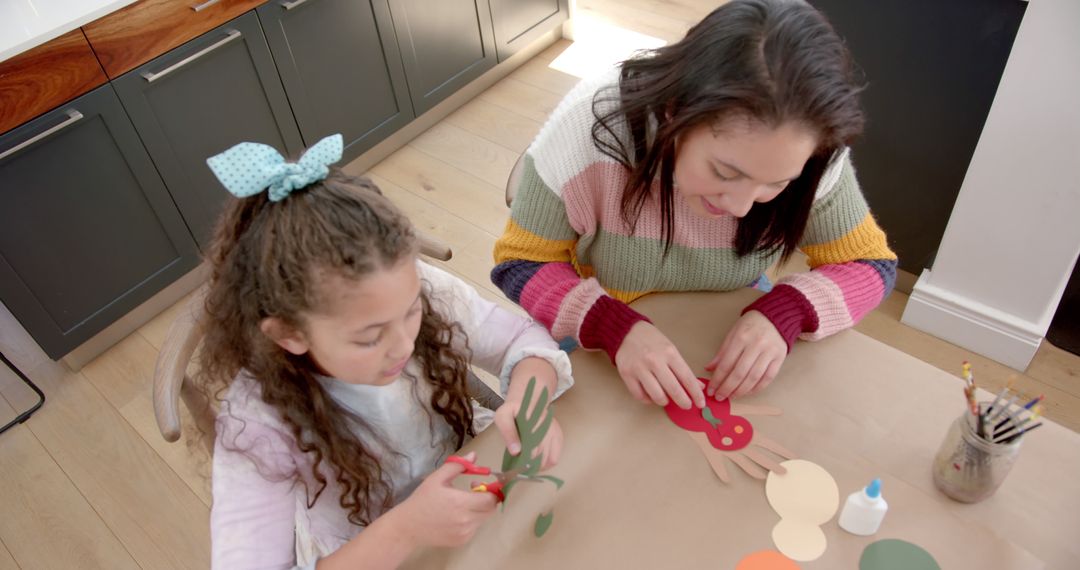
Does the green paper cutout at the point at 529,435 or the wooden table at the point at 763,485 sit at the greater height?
the green paper cutout at the point at 529,435

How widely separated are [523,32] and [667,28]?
67 centimetres

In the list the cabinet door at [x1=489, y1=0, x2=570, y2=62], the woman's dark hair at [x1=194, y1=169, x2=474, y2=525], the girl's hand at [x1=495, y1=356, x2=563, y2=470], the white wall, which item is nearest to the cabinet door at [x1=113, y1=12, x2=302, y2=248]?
the cabinet door at [x1=489, y1=0, x2=570, y2=62]

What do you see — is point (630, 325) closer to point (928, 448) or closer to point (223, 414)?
point (928, 448)

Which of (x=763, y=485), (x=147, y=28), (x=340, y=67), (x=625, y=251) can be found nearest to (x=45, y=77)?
(x=147, y=28)

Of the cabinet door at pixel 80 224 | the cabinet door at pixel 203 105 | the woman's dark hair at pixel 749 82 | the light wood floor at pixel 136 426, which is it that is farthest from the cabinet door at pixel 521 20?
the woman's dark hair at pixel 749 82

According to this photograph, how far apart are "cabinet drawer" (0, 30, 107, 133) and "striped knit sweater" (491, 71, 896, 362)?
4.40 ft

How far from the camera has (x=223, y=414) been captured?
932 mm

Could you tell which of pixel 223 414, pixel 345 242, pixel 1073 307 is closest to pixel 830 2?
pixel 1073 307

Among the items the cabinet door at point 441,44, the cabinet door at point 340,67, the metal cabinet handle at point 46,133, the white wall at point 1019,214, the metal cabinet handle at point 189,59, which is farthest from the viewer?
the cabinet door at point 441,44

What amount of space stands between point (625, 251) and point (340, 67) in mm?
1676

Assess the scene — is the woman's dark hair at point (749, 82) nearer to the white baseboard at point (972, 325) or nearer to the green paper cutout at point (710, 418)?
the green paper cutout at point (710, 418)

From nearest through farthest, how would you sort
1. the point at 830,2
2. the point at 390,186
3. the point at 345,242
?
1. the point at 345,242
2. the point at 830,2
3. the point at 390,186

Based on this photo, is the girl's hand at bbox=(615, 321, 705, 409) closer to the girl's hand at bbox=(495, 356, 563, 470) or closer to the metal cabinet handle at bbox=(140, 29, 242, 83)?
the girl's hand at bbox=(495, 356, 563, 470)

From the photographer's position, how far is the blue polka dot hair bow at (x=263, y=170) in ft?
2.65
